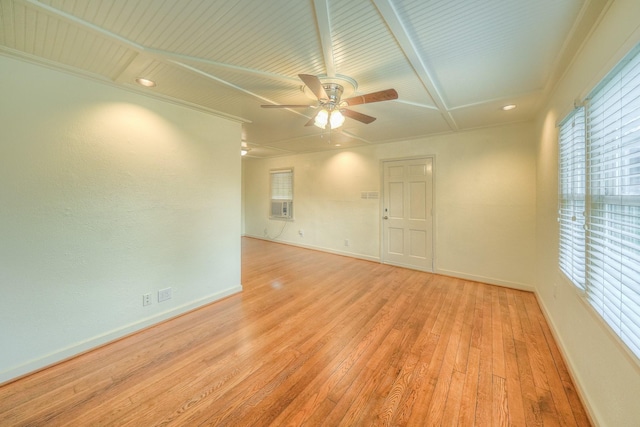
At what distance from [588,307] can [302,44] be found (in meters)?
2.65

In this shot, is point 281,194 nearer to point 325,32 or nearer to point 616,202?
point 325,32

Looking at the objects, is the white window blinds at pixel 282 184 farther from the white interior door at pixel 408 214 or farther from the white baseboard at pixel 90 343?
the white baseboard at pixel 90 343

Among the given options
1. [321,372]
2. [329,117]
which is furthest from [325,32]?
[321,372]

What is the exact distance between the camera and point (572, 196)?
76.6 inches

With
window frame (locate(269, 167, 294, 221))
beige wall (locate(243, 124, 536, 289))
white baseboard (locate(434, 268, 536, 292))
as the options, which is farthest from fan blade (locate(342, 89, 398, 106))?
window frame (locate(269, 167, 294, 221))

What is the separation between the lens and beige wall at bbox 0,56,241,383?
70.4 inches

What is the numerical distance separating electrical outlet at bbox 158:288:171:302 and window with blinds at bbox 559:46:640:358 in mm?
3514

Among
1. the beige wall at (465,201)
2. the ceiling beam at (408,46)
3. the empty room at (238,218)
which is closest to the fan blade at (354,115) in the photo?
the empty room at (238,218)

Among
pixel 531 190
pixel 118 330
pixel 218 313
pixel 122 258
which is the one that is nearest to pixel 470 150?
pixel 531 190

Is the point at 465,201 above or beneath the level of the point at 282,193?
beneath

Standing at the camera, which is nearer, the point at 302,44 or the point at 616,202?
the point at 616,202

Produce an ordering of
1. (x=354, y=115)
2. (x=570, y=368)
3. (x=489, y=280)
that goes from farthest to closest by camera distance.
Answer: (x=489, y=280), (x=354, y=115), (x=570, y=368)

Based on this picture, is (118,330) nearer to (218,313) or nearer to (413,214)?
(218,313)

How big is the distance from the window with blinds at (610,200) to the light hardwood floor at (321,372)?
32.1 inches
